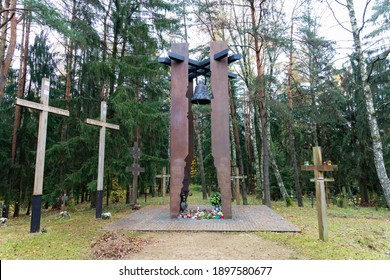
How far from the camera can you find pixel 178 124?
6.43 m

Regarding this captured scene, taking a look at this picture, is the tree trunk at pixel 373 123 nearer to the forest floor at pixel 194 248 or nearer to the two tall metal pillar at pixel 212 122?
the two tall metal pillar at pixel 212 122

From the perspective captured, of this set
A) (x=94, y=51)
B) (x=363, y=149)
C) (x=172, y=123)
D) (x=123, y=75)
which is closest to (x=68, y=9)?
(x=94, y=51)

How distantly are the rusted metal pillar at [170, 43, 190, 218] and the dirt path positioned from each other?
163 centimetres

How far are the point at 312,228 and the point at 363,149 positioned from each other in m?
8.20

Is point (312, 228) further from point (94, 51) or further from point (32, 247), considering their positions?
point (94, 51)

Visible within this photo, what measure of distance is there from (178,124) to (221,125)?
1.16 m

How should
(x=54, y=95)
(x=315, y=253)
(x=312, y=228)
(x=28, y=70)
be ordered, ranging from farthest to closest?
(x=54, y=95) < (x=28, y=70) < (x=312, y=228) < (x=315, y=253)

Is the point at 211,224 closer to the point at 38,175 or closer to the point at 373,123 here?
the point at 38,175

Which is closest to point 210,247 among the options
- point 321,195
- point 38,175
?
point 321,195

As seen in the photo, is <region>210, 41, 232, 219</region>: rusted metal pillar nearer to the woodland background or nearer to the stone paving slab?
the stone paving slab

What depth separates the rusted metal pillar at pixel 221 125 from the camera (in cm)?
608

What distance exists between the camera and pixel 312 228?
5316mm

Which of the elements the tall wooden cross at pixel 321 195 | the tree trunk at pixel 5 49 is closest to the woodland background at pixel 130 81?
the tree trunk at pixel 5 49

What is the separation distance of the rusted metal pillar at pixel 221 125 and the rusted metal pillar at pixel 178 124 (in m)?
0.74
